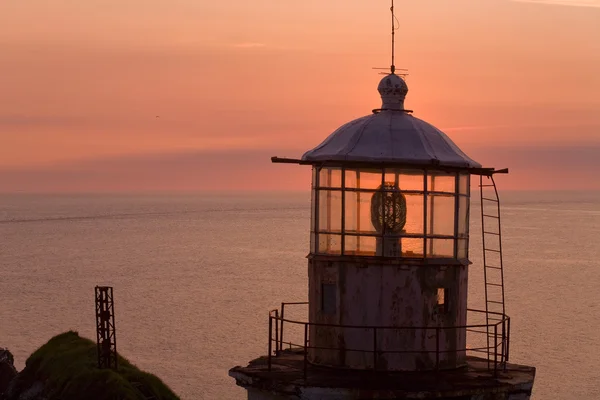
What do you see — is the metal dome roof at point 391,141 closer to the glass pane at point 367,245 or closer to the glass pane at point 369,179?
the glass pane at point 369,179

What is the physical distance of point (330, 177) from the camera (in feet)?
53.7

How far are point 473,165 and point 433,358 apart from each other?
3169 millimetres

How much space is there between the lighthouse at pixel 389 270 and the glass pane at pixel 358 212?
2cm

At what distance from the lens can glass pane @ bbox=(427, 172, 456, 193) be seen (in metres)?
16.0

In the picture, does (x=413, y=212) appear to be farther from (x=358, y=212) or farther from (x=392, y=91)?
(x=392, y=91)

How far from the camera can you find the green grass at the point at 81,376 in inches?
1337

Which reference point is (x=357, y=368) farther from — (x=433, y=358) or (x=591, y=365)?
(x=591, y=365)

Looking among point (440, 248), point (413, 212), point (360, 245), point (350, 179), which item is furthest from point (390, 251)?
point (350, 179)

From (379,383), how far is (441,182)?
3333mm

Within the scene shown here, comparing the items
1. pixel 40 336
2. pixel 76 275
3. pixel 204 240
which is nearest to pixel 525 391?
pixel 40 336

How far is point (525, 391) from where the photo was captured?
Answer: 15789mm

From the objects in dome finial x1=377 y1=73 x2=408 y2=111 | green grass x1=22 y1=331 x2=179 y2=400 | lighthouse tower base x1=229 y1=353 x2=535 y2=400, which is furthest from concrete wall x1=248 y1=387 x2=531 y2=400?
green grass x1=22 y1=331 x2=179 y2=400

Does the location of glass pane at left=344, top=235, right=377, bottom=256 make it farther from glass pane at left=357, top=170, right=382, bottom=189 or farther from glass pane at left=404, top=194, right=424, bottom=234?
glass pane at left=357, top=170, right=382, bottom=189

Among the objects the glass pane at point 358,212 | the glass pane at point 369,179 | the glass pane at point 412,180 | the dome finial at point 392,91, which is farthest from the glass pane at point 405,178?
the dome finial at point 392,91
